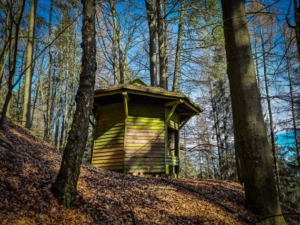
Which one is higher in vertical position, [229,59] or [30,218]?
[229,59]

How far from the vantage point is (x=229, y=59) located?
17.7 feet

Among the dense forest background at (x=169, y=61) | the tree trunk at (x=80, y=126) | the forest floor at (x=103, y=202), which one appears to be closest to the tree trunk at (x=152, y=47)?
the dense forest background at (x=169, y=61)


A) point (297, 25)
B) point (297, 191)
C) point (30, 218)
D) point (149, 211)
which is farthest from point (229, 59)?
point (297, 191)

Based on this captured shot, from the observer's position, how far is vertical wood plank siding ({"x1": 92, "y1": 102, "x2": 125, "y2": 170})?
9461mm

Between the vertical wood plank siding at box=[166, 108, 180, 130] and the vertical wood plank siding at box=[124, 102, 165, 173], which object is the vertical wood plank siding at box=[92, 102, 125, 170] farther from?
the vertical wood plank siding at box=[166, 108, 180, 130]

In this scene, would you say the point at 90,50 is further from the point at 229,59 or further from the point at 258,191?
the point at 258,191

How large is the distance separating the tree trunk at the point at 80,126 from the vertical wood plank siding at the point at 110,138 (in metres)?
5.48

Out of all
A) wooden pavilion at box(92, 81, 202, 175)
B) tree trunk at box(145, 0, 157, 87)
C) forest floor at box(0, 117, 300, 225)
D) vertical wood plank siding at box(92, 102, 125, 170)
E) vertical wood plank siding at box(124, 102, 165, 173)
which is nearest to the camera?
forest floor at box(0, 117, 300, 225)

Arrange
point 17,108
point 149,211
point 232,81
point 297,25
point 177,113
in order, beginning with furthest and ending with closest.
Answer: point 17,108, point 177,113, point 232,81, point 149,211, point 297,25

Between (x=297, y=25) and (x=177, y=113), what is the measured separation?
26.1 ft

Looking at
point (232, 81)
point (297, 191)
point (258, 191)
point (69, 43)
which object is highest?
point (69, 43)

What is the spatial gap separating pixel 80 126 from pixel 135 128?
5.74 meters

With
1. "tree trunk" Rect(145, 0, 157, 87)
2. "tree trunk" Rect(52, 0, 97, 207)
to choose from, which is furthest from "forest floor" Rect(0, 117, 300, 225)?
"tree trunk" Rect(145, 0, 157, 87)

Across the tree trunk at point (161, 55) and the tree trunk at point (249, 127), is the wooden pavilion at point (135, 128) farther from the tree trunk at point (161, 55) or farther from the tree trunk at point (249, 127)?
the tree trunk at point (249, 127)
